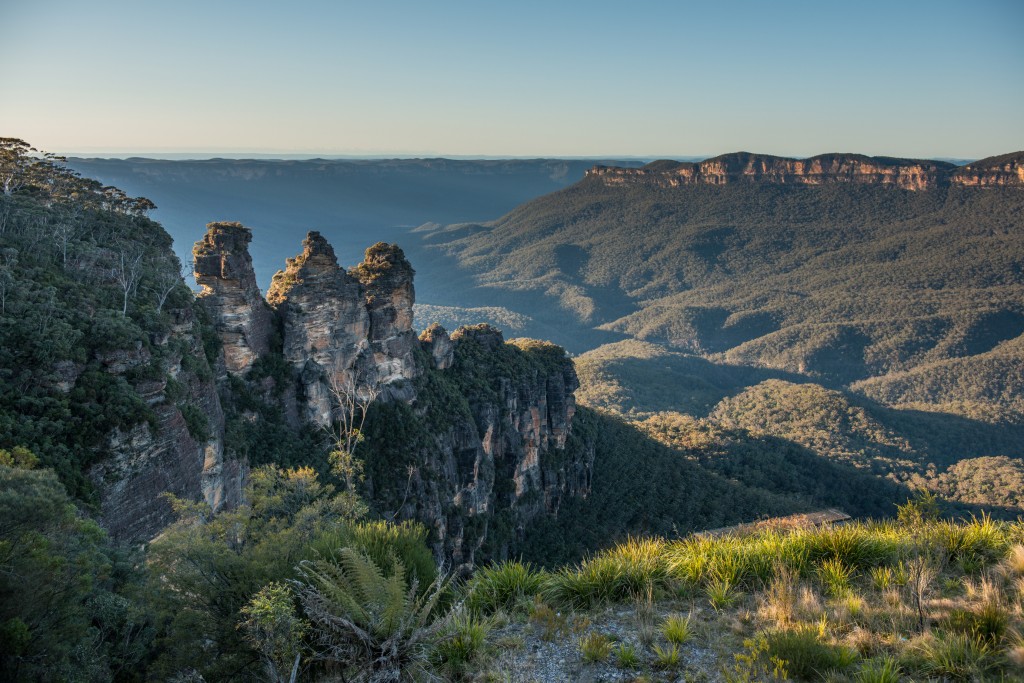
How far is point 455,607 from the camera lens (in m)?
9.16

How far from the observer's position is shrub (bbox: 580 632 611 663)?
822cm

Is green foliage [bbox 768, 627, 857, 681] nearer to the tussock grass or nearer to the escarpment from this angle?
the tussock grass

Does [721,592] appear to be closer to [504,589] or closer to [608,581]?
[608,581]

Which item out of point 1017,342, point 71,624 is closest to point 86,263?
point 71,624

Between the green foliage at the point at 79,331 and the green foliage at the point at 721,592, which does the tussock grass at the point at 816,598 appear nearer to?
the green foliage at the point at 721,592

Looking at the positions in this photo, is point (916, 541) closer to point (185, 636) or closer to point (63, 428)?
point (185, 636)

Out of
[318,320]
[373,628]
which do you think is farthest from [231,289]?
[373,628]

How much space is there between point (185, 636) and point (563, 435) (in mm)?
55228

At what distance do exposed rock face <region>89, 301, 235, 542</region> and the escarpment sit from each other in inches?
326

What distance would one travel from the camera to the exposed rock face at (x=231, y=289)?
111 ft

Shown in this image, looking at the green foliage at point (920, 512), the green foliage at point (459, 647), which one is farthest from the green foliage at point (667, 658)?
the green foliage at point (920, 512)

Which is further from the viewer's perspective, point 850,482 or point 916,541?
point 850,482

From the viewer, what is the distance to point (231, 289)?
3428cm

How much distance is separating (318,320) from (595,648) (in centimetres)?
3540
